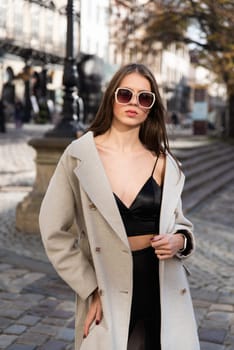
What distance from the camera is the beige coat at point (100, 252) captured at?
2186mm

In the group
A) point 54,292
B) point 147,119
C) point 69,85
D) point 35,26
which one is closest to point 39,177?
point 69,85

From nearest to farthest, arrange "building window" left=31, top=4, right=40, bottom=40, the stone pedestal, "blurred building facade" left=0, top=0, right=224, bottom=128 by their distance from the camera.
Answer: the stone pedestal < "blurred building facade" left=0, top=0, right=224, bottom=128 < "building window" left=31, top=4, right=40, bottom=40

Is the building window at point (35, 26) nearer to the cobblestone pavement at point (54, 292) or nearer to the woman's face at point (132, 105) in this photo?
the cobblestone pavement at point (54, 292)

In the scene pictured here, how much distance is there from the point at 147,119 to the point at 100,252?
57 centimetres

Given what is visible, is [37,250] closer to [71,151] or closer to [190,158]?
[71,151]

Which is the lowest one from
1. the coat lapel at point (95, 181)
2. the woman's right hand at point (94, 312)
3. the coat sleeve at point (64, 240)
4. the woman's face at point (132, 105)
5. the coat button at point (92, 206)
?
the woman's right hand at point (94, 312)

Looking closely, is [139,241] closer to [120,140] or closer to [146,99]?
[120,140]

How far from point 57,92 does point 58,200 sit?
46.2 m

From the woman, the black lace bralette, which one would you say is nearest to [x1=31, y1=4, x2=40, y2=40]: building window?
the woman

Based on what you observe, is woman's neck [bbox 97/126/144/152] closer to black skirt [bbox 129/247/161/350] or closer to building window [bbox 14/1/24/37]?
black skirt [bbox 129/247/161/350]

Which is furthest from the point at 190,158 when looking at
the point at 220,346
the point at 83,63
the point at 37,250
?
the point at 83,63

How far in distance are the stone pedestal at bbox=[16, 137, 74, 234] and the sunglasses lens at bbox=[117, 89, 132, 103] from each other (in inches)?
218

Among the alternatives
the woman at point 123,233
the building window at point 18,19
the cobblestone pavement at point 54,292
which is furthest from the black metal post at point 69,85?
the building window at point 18,19

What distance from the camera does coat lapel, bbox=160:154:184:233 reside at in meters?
2.24
